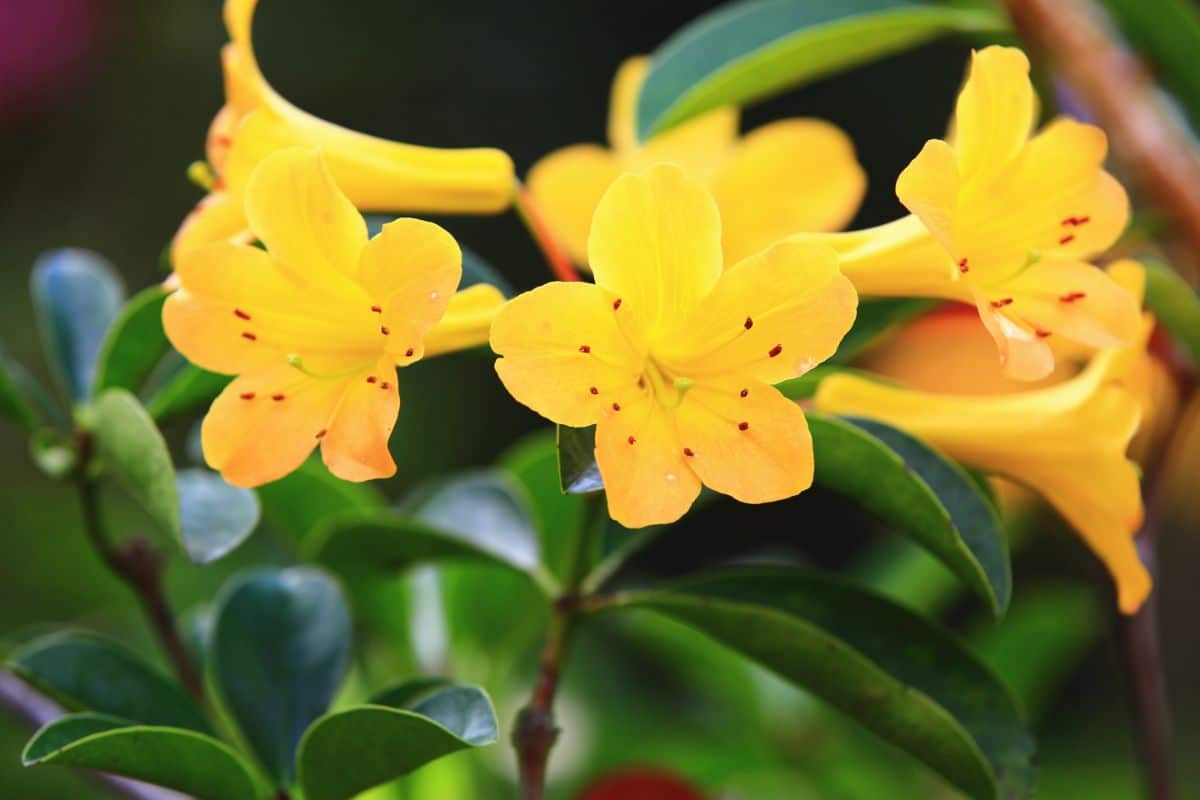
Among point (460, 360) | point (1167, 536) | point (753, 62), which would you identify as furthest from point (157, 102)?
point (1167, 536)

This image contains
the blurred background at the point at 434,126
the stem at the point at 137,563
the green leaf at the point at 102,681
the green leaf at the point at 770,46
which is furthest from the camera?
the blurred background at the point at 434,126

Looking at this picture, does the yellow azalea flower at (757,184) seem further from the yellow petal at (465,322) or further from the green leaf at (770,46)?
the yellow petal at (465,322)

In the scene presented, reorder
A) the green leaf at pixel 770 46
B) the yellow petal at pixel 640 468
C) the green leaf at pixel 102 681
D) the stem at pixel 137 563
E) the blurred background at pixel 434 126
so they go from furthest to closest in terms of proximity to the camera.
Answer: the blurred background at pixel 434 126, the green leaf at pixel 770 46, the stem at pixel 137 563, the green leaf at pixel 102 681, the yellow petal at pixel 640 468

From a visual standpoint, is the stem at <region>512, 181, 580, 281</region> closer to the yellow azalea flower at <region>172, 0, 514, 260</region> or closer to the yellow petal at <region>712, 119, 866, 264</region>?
the yellow azalea flower at <region>172, 0, 514, 260</region>

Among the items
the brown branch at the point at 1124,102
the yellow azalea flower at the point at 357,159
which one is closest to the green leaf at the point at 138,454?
the yellow azalea flower at the point at 357,159

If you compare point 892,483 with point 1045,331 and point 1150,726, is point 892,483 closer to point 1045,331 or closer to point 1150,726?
point 1045,331

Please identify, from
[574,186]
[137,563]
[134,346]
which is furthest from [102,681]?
[574,186]

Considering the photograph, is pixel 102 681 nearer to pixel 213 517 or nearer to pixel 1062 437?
pixel 213 517
